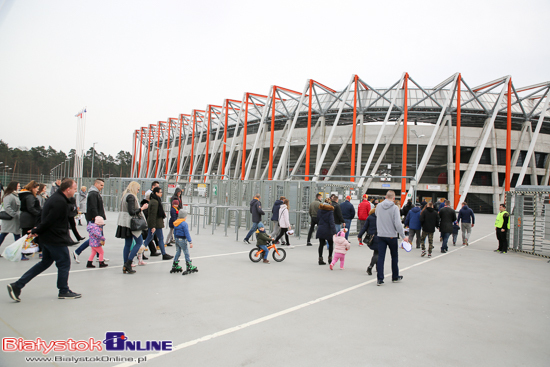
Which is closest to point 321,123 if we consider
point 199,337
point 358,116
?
point 358,116

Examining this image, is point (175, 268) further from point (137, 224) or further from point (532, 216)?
point (532, 216)

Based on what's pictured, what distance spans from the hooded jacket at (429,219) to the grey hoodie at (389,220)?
4386 mm

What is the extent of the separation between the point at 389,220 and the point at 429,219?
181 inches

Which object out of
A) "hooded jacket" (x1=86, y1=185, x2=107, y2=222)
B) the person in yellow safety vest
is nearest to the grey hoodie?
"hooded jacket" (x1=86, y1=185, x2=107, y2=222)

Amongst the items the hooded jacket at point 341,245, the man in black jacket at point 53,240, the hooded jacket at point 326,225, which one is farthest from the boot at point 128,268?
the hooded jacket at point 341,245

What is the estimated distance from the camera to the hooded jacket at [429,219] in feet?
34.0

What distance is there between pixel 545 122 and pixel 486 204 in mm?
12589

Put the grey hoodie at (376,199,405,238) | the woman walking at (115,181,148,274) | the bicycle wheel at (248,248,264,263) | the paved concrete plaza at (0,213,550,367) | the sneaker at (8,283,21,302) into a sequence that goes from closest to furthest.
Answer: the paved concrete plaza at (0,213,550,367) → the sneaker at (8,283,21,302) → the woman walking at (115,181,148,274) → the grey hoodie at (376,199,405,238) → the bicycle wheel at (248,248,264,263)

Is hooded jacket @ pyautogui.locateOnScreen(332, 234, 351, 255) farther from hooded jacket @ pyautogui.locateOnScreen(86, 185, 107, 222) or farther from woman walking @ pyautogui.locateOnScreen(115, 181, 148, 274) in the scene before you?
hooded jacket @ pyautogui.locateOnScreen(86, 185, 107, 222)

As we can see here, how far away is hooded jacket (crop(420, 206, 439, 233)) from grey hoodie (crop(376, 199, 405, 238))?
4.39m

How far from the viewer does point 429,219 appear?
34.2ft

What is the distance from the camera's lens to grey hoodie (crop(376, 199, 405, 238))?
6594 millimetres

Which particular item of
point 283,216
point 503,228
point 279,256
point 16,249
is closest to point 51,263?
point 16,249

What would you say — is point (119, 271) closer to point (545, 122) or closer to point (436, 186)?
point (436, 186)
